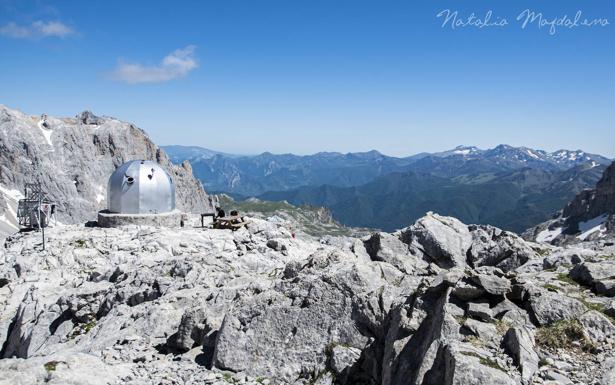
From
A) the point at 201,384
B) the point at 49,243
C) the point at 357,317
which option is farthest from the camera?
the point at 49,243

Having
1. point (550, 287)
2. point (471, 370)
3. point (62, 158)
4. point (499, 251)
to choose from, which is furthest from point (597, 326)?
point (62, 158)

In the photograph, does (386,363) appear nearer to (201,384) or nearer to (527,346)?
(527,346)

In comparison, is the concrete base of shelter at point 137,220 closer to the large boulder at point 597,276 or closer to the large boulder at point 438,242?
the large boulder at point 438,242

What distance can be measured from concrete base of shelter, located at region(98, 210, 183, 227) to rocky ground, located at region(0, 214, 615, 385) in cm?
1283

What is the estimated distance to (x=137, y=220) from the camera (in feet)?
124

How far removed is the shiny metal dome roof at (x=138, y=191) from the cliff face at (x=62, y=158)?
129m

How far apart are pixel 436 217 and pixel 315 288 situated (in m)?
16.9

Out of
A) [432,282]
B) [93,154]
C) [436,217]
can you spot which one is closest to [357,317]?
[432,282]

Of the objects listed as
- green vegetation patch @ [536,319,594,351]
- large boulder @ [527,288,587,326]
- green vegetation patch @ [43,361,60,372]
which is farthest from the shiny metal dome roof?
green vegetation patch @ [536,319,594,351]

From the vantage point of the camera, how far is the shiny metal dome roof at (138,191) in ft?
128

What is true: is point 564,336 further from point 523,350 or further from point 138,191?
point 138,191

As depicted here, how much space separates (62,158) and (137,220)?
15881cm

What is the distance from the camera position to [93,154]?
185000mm

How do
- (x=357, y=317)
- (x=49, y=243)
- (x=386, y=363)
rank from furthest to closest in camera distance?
(x=49, y=243)
(x=357, y=317)
(x=386, y=363)
